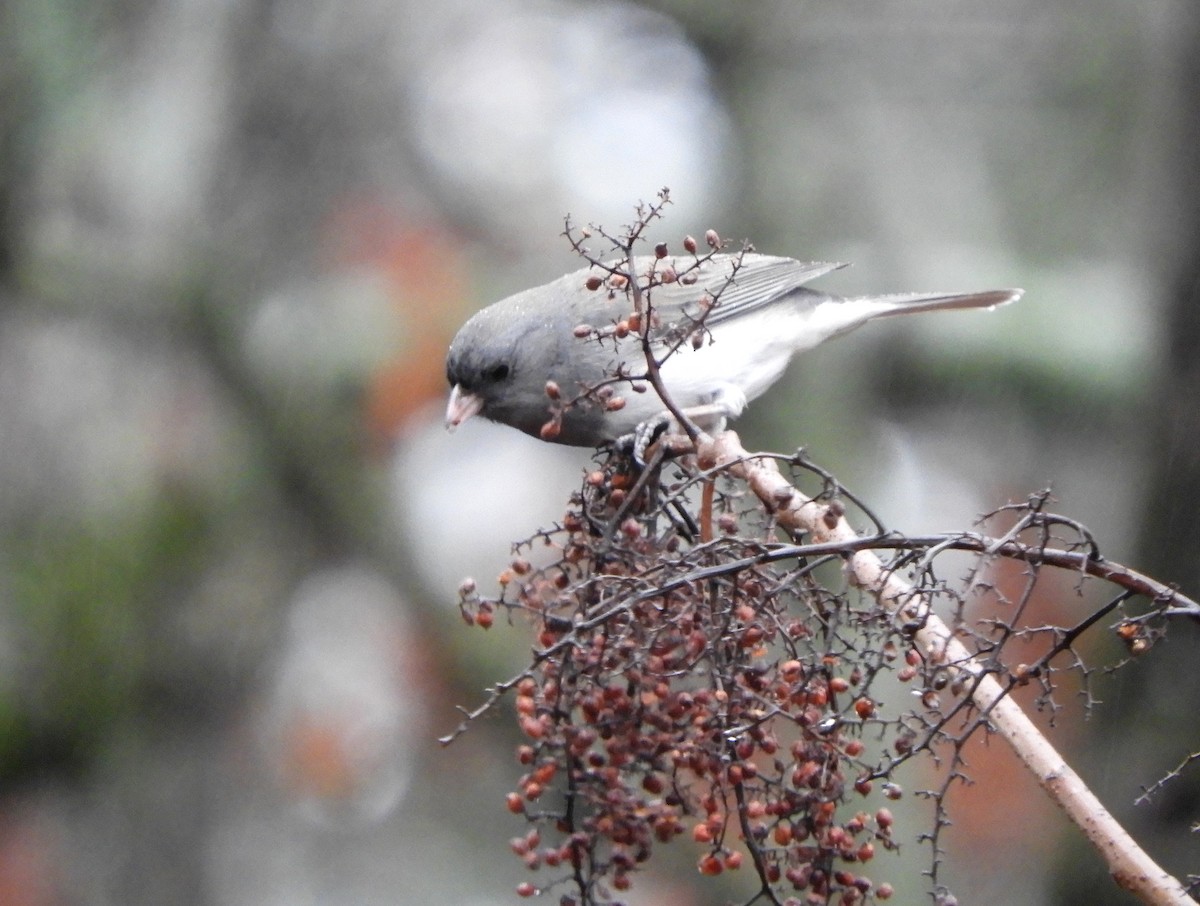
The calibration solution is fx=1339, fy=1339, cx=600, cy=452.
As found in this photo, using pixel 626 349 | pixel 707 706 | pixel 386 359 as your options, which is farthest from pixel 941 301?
pixel 707 706

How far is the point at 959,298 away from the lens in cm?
416

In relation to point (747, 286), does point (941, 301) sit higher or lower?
lower

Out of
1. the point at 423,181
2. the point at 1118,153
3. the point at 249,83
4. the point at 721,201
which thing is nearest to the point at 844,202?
the point at 721,201

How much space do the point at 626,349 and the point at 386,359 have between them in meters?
2.10

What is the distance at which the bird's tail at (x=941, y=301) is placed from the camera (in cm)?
414

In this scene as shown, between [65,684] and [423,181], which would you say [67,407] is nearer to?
[65,684]

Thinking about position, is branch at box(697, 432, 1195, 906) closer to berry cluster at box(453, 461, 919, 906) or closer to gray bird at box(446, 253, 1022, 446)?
berry cluster at box(453, 461, 919, 906)

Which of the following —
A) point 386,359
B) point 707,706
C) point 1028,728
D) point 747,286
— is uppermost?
point 386,359

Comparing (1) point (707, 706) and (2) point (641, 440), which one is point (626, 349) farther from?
(1) point (707, 706)

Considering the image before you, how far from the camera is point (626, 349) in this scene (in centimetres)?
373

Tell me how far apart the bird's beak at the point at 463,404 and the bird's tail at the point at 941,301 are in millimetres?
1389

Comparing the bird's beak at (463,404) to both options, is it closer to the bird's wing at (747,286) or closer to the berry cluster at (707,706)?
the bird's wing at (747,286)

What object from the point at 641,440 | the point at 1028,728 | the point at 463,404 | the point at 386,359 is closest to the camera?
the point at 1028,728

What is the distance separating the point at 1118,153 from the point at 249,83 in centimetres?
443
